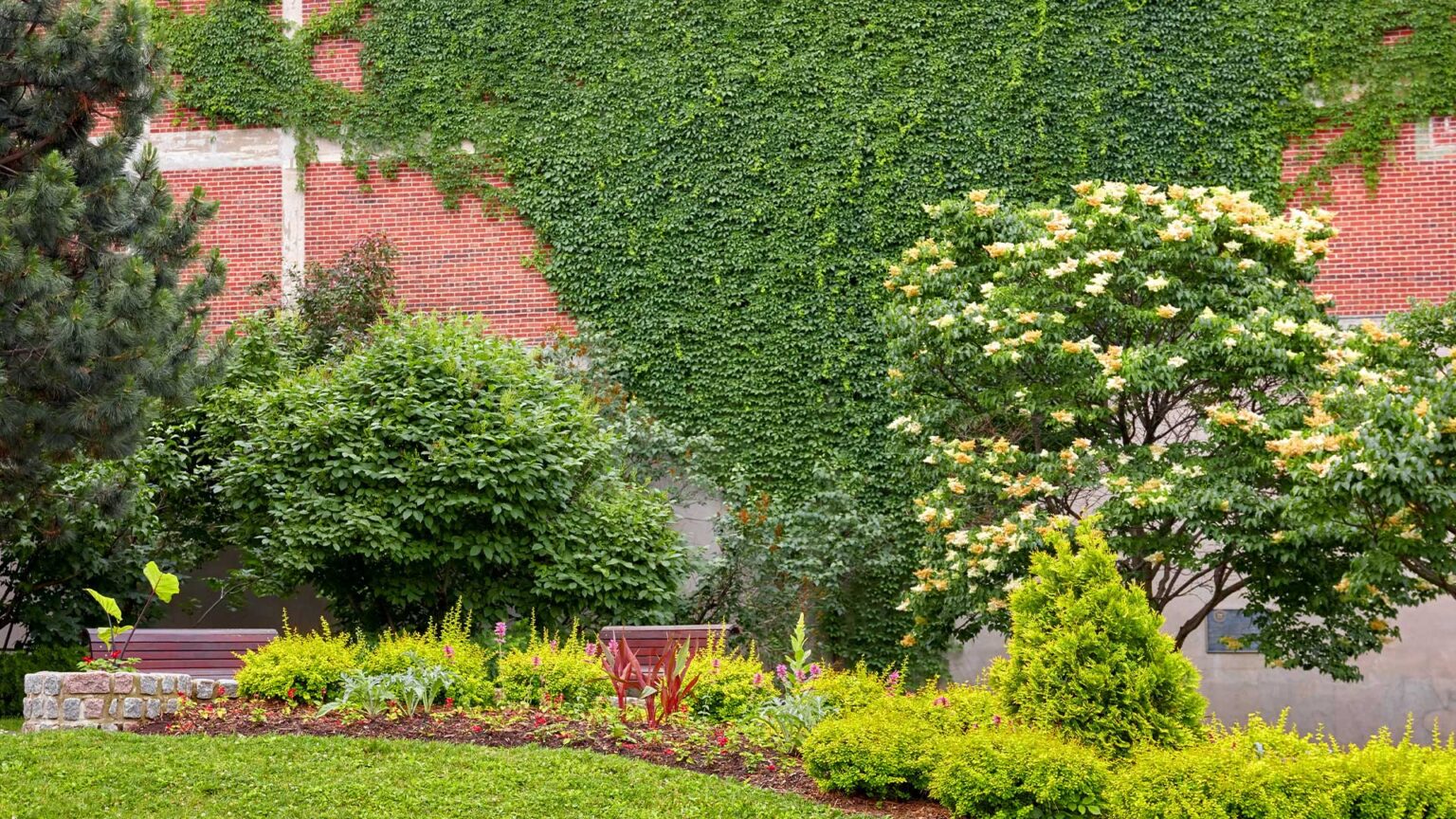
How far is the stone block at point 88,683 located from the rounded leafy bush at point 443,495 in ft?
12.0

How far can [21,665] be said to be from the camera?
42.3 feet

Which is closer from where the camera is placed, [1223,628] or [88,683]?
[88,683]

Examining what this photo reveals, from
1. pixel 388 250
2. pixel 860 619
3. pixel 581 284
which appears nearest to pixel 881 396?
pixel 860 619

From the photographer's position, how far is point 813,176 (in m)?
16.6

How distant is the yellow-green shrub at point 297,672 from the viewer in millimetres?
9078

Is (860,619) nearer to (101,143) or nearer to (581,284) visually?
(581,284)

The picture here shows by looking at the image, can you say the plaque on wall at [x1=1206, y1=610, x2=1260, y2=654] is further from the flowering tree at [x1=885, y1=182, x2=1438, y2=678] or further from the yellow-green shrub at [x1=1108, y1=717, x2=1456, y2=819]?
the yellow-green shrub at [x1=1108, y1=717, x2=1456, y2=819]

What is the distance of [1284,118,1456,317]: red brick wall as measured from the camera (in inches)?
635

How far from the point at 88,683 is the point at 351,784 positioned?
8.45 feet

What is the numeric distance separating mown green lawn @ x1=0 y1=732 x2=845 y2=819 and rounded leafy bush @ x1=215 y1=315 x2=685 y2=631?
4590 millimetres

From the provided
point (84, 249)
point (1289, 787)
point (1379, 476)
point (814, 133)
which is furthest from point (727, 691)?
point (814, 133)

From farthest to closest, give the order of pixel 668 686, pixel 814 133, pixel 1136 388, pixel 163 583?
pixel 814 133, pixel 1136 388, pixel 163 583, pixel 668 686

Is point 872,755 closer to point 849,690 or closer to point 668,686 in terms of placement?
point 849,690

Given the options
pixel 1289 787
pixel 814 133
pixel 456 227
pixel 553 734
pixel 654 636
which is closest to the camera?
pixel 1289 787
